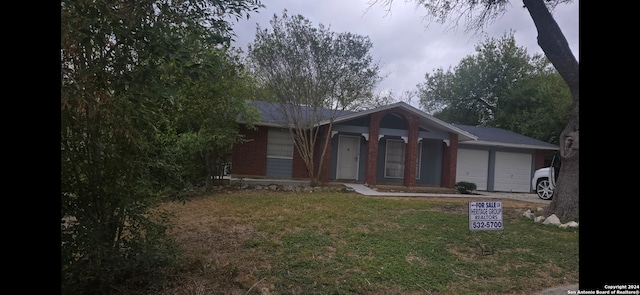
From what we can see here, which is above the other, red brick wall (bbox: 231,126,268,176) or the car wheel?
red brick wall (bbox: 231,126,268,176)

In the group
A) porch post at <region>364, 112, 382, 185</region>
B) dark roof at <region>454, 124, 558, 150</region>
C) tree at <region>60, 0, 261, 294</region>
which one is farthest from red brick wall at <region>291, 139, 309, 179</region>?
tree at <region>60, 0, 261, 294</region>

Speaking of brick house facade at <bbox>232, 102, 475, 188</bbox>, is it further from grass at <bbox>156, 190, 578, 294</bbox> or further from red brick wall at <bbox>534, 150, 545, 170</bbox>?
grass at <bbox>156, 190, 578, 294</bbox>

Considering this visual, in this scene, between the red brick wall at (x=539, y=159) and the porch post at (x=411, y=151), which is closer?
the porch post at (x=411, y=151)

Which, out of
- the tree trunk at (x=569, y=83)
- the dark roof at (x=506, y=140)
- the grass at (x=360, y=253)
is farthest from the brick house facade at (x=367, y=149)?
the tree trunk at (x=569, y=83)

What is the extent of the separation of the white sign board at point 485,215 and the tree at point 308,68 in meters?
7.29

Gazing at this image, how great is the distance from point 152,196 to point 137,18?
1706 millimetres

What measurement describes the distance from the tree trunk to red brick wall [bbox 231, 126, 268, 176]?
9249mm

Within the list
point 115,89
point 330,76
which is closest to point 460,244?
point 115,89

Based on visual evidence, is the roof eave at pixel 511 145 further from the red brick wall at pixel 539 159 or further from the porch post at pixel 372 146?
the porch post at pixel 372 146

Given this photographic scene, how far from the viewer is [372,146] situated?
13.4 m

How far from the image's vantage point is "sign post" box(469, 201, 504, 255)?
5.36 m

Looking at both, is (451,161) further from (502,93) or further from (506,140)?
(502,93)

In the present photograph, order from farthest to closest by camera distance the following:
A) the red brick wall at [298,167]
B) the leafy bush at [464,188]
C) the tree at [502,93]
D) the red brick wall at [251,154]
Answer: the tree at [502,93] → the leafy bush at [464,188] → the red brick wall at [298,167] → the red brick wall at [251,154]

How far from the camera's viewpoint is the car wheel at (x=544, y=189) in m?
12.9
